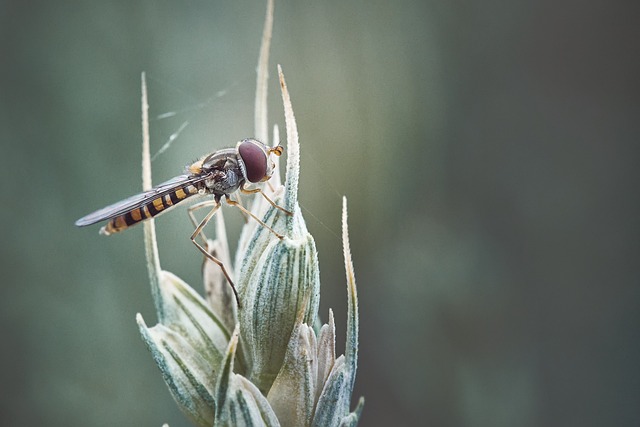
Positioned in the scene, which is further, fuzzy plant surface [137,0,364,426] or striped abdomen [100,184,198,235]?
striped abdomen [100,184,198,235]

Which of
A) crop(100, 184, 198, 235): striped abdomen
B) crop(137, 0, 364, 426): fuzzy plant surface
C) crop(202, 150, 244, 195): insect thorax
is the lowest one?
crop(137, 0, 364, 426): fuzzy plant surface

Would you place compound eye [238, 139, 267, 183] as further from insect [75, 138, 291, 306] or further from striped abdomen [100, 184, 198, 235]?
striped abdomen [100, 184, 198, 235]

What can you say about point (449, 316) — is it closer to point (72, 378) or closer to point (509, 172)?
point (509, 172)

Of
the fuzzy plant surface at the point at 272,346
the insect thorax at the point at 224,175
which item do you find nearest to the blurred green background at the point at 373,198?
the insect thorax at the point at 224,175

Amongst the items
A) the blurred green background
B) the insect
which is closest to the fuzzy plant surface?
the insect

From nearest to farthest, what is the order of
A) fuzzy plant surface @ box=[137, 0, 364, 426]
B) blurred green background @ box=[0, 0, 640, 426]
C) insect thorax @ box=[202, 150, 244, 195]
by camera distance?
fuzzy plant surface @ box=[137, 0, 364, 426]
insect thorax @ box=[202, 150, 244, 195]
blurred green background @ box=[0, 0, 640, 426]

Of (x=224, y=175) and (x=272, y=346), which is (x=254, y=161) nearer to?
(x=224, y=175)

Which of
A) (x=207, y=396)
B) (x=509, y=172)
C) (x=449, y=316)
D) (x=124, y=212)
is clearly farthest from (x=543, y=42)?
(x=207, y=396)

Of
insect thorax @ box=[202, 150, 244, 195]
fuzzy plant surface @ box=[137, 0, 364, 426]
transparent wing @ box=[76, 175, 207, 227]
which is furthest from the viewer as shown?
insect thorax @ box=[202, 150, 244, 195]
